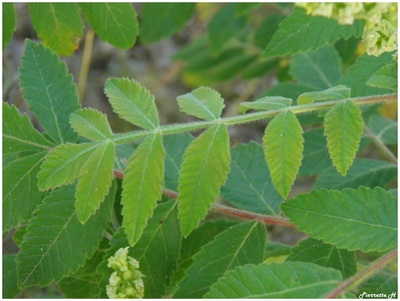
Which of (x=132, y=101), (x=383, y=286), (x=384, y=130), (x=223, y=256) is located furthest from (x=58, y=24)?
(x=384, y=130)

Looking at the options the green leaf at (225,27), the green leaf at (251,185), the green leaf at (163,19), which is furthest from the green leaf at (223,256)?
the green leaf at (225,27)

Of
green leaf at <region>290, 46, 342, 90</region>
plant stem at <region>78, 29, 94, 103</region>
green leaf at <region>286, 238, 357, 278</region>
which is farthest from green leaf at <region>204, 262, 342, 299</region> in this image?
plant stem at <region>78, 29, 94, 103</region>

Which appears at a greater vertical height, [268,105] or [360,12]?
[360,12]

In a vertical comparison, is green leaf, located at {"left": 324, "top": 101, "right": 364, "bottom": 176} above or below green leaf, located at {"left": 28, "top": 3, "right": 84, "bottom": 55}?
below

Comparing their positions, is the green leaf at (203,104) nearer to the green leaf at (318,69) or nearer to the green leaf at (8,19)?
the green leaf at (8,19)

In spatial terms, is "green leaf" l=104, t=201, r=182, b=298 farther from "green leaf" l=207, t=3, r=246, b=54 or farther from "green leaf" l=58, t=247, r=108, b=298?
"green leaf" l=207, t=3, r=246, b=54

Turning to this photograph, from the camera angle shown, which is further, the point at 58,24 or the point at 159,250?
the point at 58,24

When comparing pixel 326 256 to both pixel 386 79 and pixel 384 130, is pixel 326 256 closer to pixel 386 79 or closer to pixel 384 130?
pixel 386 79
